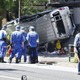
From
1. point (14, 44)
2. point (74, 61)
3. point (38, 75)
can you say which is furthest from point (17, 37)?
point (38, 75)

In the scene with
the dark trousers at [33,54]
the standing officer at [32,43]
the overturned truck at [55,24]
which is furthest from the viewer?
the overturned truck at [55,24]

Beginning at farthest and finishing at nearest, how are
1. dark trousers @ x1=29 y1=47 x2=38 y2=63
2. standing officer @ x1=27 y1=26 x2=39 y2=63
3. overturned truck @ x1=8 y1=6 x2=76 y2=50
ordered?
overturned truck @ x1=8 y1=6 x2=76 y2=50, dark trousers @ x1=29 y1=47 x2=38 y2=63, standing officer @ x1=27 y1=26 x2=39 y2=63

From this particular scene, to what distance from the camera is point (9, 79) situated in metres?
14.7

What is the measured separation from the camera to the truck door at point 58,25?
1210 inches

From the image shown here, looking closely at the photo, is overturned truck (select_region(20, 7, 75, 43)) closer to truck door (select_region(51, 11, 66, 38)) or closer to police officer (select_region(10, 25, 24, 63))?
truck door (select_region(51, 11, 66, 38))

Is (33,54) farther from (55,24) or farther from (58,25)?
(58,25)

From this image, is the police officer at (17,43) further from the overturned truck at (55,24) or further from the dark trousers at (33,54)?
the overturned truck at (55,24)

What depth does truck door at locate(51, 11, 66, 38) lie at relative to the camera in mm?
30734


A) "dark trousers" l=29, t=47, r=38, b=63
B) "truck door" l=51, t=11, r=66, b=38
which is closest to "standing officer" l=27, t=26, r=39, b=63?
"dark trousers" l=29, t=47, r=38, b=63

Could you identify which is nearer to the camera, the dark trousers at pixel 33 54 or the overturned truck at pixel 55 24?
the dark trousers at pixel 33 54

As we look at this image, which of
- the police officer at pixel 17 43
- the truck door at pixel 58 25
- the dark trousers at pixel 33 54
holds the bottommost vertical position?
the dark trousers at pixel 33 54

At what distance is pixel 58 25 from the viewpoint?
31.2 meters

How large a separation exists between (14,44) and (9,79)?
24.4 feet

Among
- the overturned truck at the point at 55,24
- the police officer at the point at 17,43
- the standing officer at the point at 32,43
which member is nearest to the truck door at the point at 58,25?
the overturned truck at the point at 55,24
